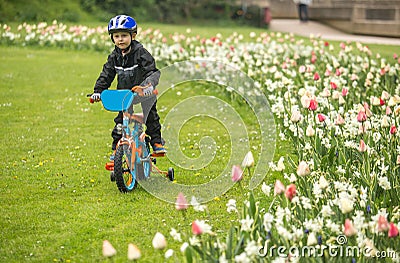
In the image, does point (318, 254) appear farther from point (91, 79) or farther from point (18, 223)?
point (91, 79)

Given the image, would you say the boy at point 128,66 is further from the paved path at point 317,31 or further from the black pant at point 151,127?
the paved path at point 317,31

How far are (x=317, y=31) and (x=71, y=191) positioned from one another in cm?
1855

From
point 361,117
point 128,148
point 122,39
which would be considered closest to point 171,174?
point 128,148

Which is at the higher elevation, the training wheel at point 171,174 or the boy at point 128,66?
the boy at point 128,66

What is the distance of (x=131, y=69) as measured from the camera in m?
6.37

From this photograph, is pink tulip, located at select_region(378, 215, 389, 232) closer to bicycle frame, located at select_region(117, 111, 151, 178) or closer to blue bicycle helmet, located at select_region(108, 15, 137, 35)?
bicycle frame, located at select_region(117, 111, 151, 178)

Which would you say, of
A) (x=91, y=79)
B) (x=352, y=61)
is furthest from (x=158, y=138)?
(x=91, y=79)

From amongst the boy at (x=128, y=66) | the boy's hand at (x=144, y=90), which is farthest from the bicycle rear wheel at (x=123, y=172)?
the boy's hand at (x=144, y=90)

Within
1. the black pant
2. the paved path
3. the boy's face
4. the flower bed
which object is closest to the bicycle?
the black pant

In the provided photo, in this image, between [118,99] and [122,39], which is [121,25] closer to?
[122,39]

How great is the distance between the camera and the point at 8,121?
988cm

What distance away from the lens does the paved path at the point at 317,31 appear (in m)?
20.4

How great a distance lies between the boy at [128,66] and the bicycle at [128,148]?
0.10 meters

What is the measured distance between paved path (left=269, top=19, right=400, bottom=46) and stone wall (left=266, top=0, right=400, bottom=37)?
29 cm
